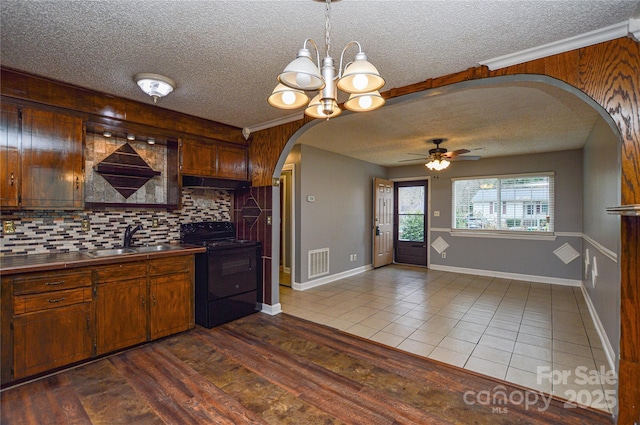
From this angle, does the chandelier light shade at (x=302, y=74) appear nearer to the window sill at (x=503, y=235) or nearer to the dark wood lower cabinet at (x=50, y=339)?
the dark wood lower cabinet at (x=50, y=339)

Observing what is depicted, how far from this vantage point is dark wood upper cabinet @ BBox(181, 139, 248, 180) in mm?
3584

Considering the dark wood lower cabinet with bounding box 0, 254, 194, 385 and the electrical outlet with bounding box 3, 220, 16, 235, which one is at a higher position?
the electrical outlet with bounding box 3, 220, 16, 235

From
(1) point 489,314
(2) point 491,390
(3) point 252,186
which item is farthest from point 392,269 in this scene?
(2) point 491,390

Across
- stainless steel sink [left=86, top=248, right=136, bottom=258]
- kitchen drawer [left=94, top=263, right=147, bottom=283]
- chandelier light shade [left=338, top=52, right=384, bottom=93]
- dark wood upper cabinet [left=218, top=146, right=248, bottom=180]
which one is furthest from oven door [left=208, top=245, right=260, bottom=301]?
chandelier light shade [left=338, top=52, right=384, bottom=93]

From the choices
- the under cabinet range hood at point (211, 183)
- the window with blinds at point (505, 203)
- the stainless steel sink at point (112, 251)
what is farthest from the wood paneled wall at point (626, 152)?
the window with blinds at point (505, 203)

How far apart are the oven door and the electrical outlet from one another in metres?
1.67

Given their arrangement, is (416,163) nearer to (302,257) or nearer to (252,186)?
(302,257)

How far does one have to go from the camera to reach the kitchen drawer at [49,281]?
7.35ft

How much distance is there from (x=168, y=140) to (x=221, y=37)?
74.9 inches

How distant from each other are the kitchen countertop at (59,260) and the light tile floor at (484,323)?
1877 millimetres

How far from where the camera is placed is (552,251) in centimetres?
550

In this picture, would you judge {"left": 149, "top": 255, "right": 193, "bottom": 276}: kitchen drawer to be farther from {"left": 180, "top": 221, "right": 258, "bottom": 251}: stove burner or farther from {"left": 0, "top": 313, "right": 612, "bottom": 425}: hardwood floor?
{"left": 0, "top": 313, "right": 612, "bottom": 425}: hardwood floor

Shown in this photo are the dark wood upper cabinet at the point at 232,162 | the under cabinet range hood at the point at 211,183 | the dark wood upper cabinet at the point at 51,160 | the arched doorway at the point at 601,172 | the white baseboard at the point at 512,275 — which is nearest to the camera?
the arched doorway at the point at 601,172

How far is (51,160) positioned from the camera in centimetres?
264
